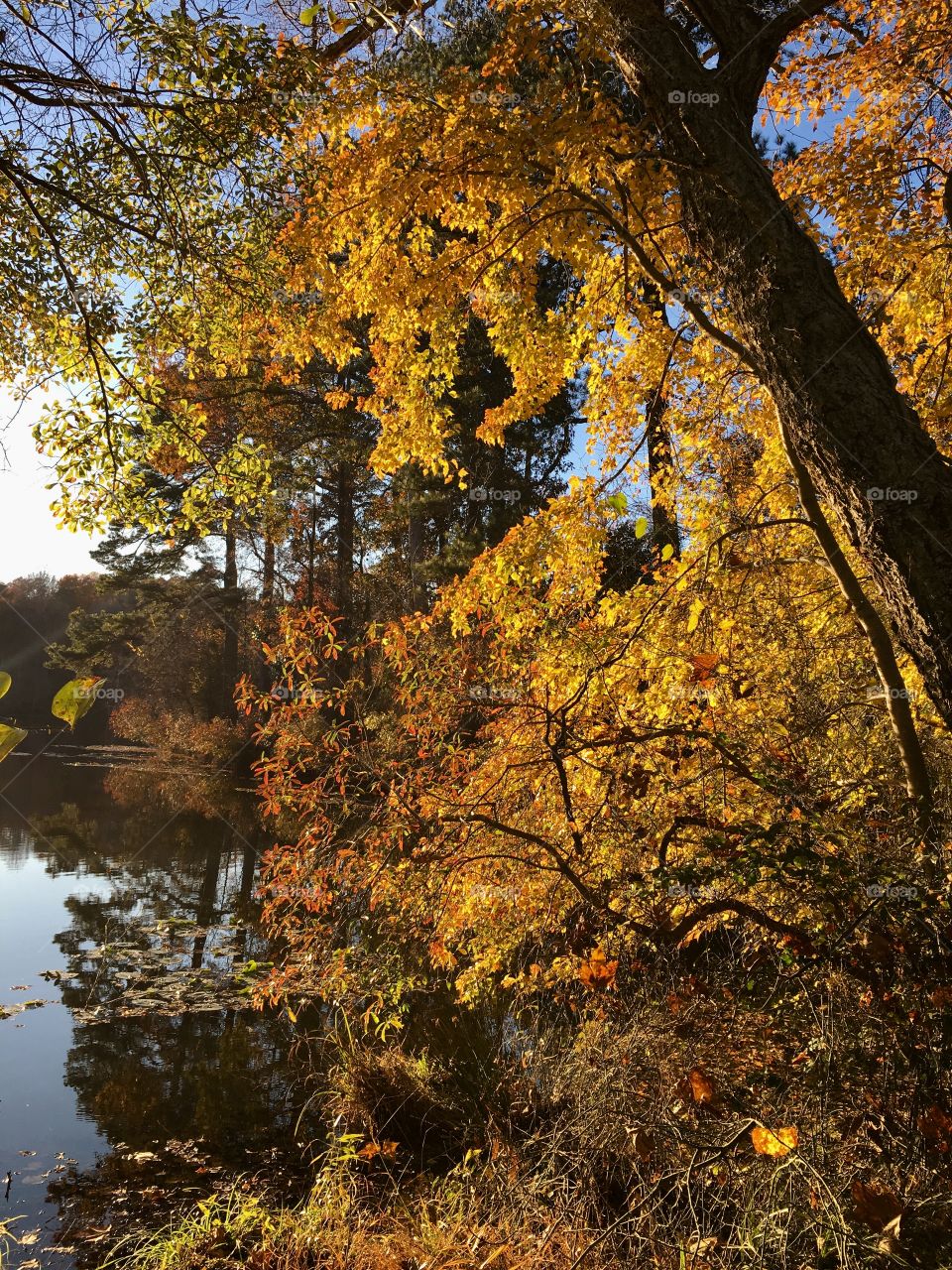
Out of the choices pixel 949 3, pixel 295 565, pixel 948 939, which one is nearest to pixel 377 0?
pixel 949 3

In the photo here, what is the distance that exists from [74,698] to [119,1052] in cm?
642

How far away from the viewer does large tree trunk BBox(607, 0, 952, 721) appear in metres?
2.82

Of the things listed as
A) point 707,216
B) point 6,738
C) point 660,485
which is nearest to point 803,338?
point 707,216

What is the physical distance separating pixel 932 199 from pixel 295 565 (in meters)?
22.9

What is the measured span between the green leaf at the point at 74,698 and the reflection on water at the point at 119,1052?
13.7ft

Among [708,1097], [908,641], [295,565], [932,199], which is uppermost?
[295,565]

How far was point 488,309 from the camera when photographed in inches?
228

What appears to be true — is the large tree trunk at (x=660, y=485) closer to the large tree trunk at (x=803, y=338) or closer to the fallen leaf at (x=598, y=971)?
the large tree trunk at (x=803, y=338)

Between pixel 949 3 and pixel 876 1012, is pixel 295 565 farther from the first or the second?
pixel 876 1012

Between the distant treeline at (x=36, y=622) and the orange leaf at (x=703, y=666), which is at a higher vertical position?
the distant treeline at (x=36, y=622)

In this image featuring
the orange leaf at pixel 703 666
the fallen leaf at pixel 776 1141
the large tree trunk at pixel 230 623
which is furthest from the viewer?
the large tree trunk at pixel 230 623

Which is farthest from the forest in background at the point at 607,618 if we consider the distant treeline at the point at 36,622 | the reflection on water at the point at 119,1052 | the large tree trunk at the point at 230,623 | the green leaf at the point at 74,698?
the distant treeline at the point at 36,622

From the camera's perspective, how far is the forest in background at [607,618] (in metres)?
2.89

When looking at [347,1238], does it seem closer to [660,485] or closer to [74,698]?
[74,698]
